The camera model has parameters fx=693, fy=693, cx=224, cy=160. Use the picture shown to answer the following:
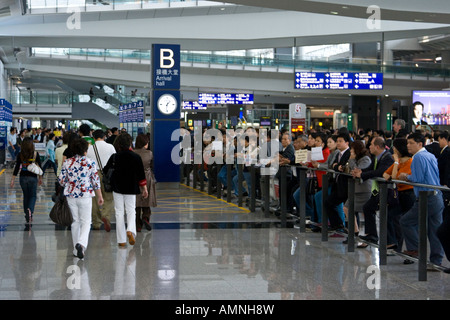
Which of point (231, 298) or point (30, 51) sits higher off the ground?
point (30, 51)

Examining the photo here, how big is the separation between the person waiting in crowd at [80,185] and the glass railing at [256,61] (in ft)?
95.8

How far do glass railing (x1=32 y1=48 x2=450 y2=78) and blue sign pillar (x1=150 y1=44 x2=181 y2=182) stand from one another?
17620 mm

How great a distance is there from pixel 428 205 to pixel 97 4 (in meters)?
22.3

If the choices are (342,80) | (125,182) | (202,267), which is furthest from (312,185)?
(342,80)

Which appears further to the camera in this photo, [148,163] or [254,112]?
[254,112]

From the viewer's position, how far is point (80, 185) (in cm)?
948

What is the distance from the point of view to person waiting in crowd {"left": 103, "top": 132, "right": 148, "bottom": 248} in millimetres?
10336

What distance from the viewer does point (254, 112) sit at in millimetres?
45688

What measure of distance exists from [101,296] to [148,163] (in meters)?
4.95

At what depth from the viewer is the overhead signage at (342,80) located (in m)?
36.3

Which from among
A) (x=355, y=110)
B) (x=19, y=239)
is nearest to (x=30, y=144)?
(x=19, y=239)

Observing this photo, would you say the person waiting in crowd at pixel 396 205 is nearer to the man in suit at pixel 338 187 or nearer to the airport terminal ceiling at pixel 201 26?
the man in suit at pixel 338 187

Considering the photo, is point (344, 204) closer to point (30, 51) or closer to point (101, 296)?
point (101, 296)

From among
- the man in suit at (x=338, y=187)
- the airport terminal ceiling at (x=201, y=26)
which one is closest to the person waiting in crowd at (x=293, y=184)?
the man in suit at (x=338, y=187)
